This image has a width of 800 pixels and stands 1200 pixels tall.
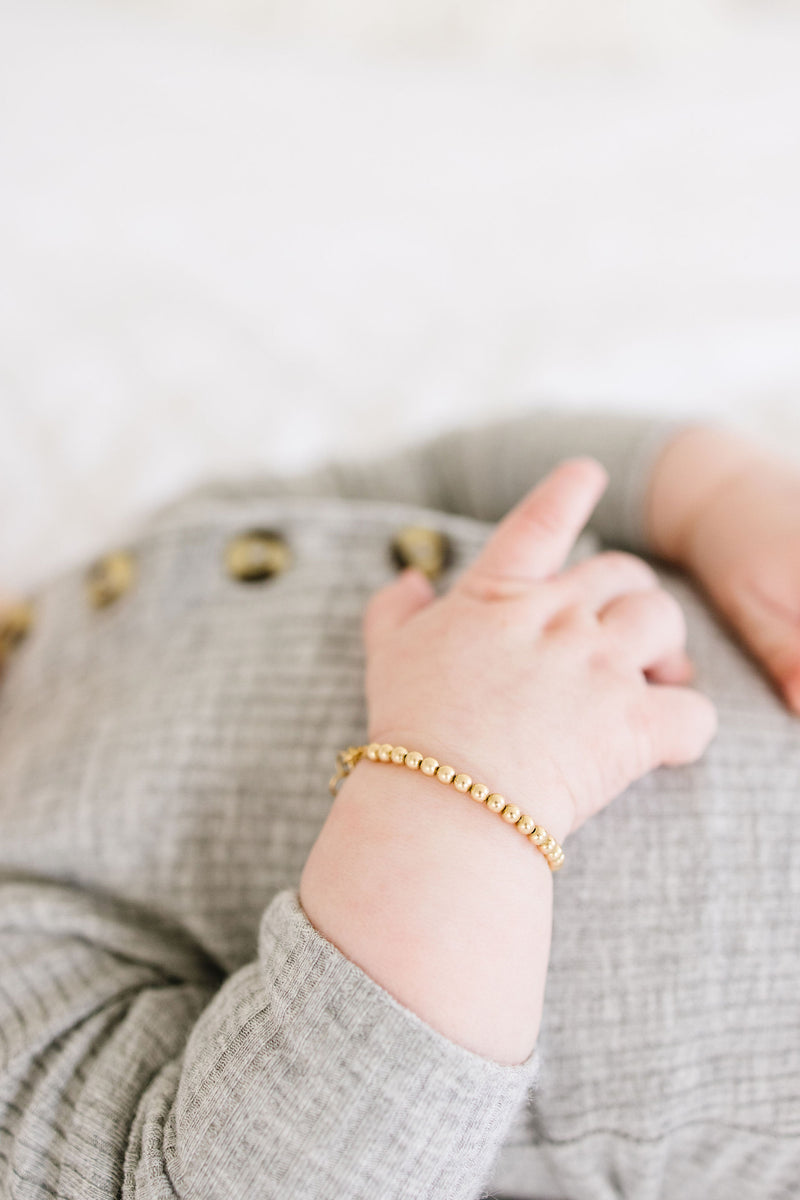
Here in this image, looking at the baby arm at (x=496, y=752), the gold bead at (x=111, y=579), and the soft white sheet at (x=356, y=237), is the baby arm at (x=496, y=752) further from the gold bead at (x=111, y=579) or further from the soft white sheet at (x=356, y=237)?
the soft white sheet at (x=356, y=237)

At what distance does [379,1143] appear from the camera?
1.30 ft

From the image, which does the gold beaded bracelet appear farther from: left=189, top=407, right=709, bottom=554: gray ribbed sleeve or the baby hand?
left=189, top=407, right=709, bottom=554: gray ribbed sleeve

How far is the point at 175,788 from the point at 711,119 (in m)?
1.15

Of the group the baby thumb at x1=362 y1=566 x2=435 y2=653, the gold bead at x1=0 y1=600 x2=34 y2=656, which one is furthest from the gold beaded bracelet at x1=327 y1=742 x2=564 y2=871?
the gold bead at x1=0 y1=600 x2=34 y2=656

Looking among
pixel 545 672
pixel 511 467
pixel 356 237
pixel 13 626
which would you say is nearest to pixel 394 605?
pixel 545 672

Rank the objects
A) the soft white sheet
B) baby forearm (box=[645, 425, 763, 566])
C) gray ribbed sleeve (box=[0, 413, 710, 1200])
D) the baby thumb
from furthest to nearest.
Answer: the soft white sheet, baby forearm (box=[645, 425, 763, 566]), the baby thumb, gray ribbed sleeve (box=[0, 413, 710, 1200])

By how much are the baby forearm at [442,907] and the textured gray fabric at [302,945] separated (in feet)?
0.05

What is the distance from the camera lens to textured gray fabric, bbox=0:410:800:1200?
0.41 m

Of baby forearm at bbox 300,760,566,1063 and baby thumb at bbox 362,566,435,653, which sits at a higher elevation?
baby thumb at bbox 362,566,435,653

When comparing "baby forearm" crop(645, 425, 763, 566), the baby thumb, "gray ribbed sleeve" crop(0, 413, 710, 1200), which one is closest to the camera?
"gray ribbed sleeve" crop(0, 413, 710, 1200)

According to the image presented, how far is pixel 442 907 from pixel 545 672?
14 centimetres

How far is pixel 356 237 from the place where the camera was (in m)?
1.11

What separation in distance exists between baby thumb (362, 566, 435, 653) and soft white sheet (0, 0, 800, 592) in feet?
1.20

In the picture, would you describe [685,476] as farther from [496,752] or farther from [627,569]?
[496,752]
